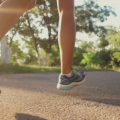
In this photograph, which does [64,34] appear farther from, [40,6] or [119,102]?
[40,6]

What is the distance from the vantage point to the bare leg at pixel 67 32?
1.82 m

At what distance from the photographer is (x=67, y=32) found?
5.99 ft

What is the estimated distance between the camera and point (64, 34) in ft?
6.02

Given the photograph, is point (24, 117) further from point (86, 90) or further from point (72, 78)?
point (86, 90)

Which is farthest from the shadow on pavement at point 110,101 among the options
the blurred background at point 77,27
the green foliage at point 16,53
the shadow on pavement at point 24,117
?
the green foliage at point 16,53

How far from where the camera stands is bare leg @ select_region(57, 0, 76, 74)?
182 cm

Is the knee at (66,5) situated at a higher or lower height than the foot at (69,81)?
higher

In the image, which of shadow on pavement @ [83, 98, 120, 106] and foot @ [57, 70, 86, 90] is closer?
shadow on pavement @ [83, 98, 120, 106]

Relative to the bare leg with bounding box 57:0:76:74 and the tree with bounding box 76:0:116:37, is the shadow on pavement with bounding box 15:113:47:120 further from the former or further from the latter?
the tree with bounding box 76:0:116:37

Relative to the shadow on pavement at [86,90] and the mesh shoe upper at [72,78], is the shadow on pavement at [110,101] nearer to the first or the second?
the shadow on pavement at [86,90]

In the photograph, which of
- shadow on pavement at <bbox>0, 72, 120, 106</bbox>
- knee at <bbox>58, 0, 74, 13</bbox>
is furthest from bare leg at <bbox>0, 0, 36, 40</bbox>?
shadow on pavement at <bbox>0, 72, 120, 106</bbox>

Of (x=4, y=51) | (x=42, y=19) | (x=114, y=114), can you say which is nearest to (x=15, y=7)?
(x=114, y=114)

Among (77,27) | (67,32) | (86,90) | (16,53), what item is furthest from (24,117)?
(16,53)

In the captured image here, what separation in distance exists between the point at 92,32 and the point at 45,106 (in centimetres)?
1679
